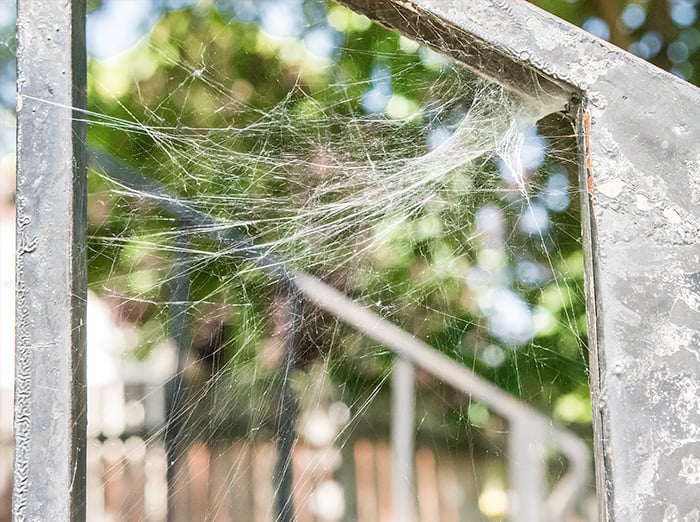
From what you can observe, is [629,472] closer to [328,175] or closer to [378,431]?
[328,175]

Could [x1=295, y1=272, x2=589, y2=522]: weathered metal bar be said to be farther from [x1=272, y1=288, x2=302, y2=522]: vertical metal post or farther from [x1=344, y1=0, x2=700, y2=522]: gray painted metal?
[x1=344, y1=0, x2=700, y2=522]: gray painted metal

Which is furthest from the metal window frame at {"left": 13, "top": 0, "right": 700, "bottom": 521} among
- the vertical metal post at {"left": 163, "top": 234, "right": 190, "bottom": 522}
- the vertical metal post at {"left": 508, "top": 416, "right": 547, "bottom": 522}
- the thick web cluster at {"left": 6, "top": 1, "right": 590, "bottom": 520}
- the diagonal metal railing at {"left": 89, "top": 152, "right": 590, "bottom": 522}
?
the vertical metal post at {"left": 508, "top": 416, "right": 547, "bottom": 522}

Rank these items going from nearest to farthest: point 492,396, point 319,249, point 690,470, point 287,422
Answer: point 690,470 → point 319,249 → point 287,422 → point 492,396

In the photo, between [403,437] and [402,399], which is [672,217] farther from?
[403,437]

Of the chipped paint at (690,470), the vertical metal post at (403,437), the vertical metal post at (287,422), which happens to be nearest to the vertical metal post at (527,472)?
the vertical metal post at (403,437)

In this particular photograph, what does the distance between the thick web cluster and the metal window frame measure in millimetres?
404

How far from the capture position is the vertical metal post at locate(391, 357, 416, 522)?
1.62 metres

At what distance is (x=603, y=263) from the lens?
396 mm

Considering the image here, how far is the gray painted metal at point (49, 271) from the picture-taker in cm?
40

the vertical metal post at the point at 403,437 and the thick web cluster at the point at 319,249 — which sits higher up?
the thick web cluster at the point at 319,249

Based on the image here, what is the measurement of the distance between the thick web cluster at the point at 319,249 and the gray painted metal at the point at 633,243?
40 cm

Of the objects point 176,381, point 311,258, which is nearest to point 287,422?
point 176,381

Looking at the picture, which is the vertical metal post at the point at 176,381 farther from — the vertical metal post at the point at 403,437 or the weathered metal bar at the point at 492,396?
the vertical metal post at the point at 403,437

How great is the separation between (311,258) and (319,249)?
0.03 meters
